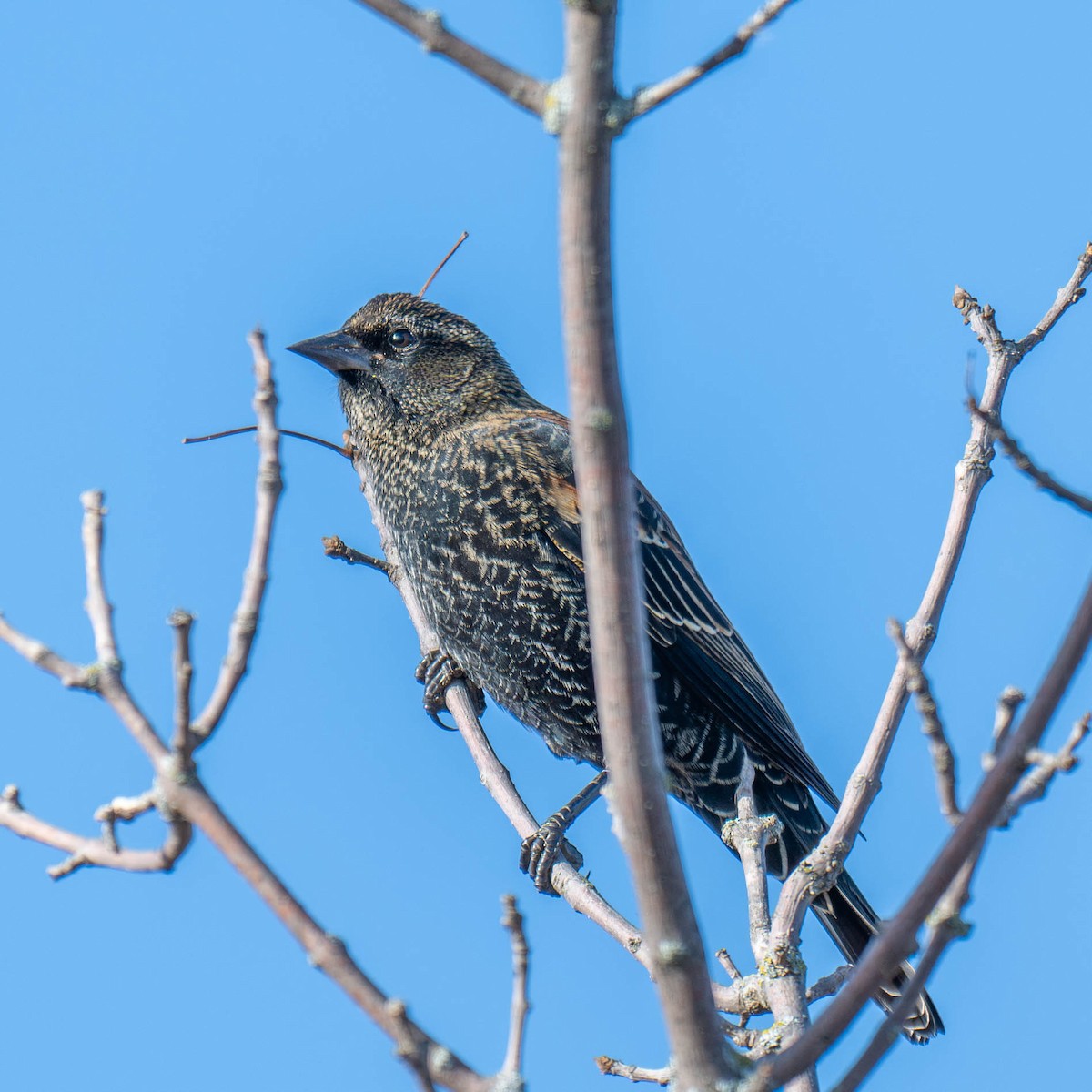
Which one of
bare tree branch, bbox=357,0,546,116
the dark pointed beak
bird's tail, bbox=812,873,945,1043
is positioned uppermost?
the dark pointed beak

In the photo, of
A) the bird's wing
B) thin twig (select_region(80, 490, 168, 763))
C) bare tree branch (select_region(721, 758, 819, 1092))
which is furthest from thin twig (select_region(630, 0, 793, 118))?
the bird's wing

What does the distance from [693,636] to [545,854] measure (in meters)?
1.11

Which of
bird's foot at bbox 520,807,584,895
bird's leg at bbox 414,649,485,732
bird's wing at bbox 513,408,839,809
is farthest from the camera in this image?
bird's leg at bbox 414,649,485,732

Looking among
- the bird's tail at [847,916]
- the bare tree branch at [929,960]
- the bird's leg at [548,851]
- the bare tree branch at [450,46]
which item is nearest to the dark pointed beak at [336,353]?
the bird's leg at [548,851]

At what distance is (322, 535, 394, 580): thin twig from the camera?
16.8ft

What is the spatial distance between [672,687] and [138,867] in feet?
11.1

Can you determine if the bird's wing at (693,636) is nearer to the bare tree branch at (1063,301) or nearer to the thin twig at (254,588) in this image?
the bare tree branch at (1063,301)

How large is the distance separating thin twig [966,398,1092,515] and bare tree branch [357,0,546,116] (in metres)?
0.87

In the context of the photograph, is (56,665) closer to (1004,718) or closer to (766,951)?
(1004,718)

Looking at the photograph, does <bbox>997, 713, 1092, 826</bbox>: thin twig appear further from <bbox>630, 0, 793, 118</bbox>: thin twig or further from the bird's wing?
the bird's wing

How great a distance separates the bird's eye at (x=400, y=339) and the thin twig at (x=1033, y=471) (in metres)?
3.85

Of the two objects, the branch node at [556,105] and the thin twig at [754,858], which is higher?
the branch node at [556,105]

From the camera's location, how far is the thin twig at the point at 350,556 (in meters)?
5.12

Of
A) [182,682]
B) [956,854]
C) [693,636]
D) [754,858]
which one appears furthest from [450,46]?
[693,636]
